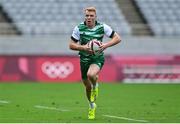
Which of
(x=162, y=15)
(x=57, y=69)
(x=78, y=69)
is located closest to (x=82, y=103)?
(x=57, y=69)

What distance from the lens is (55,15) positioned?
3388cm

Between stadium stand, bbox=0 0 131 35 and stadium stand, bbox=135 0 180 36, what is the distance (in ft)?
4.17

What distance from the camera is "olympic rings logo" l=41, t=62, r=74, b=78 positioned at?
2794 centimetres

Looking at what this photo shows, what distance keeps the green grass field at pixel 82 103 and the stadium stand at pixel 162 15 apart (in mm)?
7257

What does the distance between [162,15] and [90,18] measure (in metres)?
21.8

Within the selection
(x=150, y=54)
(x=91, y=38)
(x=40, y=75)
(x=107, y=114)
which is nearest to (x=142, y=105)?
(x=107, y=114)

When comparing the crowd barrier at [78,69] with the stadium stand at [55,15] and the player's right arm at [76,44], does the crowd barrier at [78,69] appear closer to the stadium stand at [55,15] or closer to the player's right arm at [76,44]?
the stadium stand at [55,15]

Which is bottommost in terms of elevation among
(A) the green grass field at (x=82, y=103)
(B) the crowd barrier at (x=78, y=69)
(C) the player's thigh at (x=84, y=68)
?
(B) the crowd barrier at (x=78, y=69)

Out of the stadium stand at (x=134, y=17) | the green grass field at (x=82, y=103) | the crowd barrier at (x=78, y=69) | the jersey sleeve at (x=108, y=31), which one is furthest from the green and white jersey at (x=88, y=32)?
the stadium stand at (x=134, y=17)

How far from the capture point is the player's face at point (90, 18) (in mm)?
13688

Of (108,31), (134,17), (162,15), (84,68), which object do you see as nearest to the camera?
(108,31)

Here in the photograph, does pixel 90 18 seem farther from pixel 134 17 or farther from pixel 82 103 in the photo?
pixel 134 17

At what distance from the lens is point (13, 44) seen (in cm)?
3122

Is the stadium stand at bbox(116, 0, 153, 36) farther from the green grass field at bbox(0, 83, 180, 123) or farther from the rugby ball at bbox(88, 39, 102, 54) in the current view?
the rugby ball at bbox(88, 39, 102, 54)
